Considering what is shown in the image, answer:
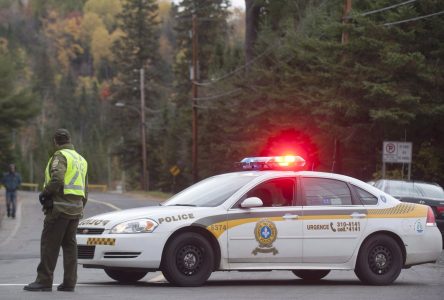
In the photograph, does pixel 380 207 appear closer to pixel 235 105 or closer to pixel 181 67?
pixel 235 105

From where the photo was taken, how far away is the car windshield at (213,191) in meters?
12.1

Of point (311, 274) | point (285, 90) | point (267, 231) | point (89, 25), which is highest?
point (89, 25)

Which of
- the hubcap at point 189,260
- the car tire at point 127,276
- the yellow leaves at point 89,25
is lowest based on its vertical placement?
the car tire at point 127,276

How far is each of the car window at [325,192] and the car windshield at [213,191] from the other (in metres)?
0.66

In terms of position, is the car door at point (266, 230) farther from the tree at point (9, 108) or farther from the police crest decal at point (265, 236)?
the tree at point (9, 108)

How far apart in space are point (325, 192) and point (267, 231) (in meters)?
1.04

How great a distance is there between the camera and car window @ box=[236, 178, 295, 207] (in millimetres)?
12188

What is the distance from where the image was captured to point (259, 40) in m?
50.3

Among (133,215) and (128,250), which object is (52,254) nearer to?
(128,250)

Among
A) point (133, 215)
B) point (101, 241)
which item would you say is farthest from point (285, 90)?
point (101, 241)

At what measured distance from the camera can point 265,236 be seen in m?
11.9

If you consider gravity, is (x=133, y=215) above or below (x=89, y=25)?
below

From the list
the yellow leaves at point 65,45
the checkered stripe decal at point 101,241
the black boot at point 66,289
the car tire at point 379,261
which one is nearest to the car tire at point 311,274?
the car tire at point 379,261

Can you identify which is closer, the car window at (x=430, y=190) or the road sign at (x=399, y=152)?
the car window at (x=430, y=190)
